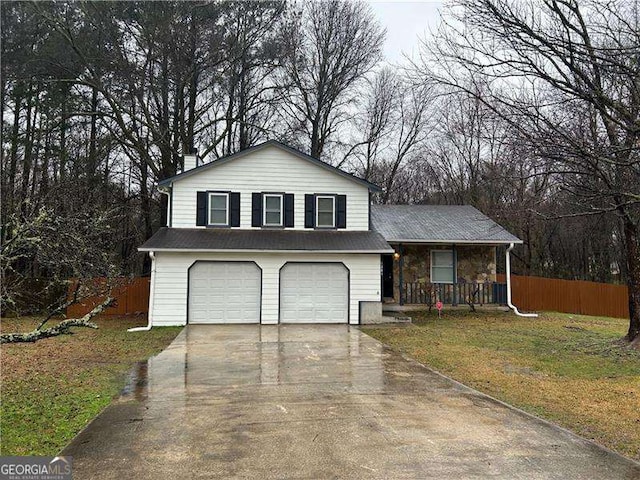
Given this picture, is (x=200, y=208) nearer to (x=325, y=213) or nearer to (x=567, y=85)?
(x=325, y=213)

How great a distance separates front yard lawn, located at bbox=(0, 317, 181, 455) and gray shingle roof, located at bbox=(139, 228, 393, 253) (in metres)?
2.58

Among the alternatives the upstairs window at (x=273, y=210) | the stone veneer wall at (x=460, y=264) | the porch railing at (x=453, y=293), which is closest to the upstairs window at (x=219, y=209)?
the upstairs window at (x=273, y=210)

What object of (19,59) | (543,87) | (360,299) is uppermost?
(19,59)

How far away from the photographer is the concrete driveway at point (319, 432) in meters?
4.14

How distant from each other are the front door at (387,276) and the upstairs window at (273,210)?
471cm

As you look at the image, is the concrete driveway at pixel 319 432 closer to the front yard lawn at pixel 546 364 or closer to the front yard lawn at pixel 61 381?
the front yard lawn at pixel 61 381

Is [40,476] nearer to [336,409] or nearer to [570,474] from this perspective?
[336,409]

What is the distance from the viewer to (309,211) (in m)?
16.0

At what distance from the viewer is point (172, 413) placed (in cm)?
577

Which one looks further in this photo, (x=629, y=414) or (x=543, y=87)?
(x=543, y=87)

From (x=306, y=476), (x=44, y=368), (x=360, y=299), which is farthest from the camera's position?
(x=360, y=299)

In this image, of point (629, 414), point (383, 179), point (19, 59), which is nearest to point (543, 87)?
point (629, 414)

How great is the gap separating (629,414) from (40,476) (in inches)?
260

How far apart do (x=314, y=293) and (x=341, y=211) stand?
303cm
